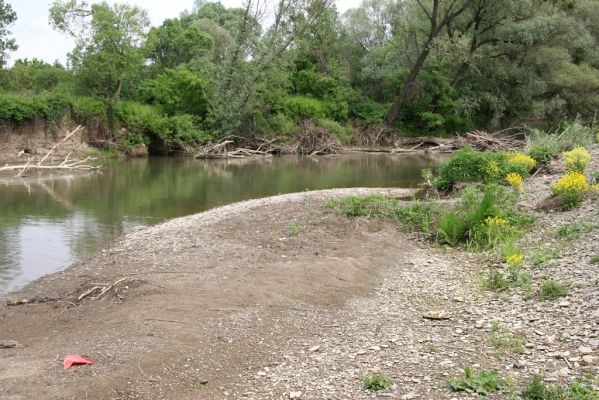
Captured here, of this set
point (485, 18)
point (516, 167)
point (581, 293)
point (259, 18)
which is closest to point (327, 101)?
point (259, 18)

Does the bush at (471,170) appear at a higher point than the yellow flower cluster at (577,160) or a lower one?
lower

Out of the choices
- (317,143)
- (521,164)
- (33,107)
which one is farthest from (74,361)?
(317,143)

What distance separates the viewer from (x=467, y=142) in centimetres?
4212

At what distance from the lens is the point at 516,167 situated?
59.6 ft

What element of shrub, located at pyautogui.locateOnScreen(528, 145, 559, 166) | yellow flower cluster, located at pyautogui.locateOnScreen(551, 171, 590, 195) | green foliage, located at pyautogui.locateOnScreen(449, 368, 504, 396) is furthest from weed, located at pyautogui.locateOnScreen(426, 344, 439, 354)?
shrub, located at pyautogui.locateOnScreen(528, 145, 559, 166)

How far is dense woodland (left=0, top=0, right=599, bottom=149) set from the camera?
3725 cm

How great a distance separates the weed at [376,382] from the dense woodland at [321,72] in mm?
32175

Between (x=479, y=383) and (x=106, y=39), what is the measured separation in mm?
35195

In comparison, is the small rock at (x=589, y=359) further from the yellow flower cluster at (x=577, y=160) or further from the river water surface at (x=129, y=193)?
the yellow flower cluster at (x=577, y=160)

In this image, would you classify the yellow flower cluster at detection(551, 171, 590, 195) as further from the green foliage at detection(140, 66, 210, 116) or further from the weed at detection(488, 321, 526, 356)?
the green foliage at detection(140, 66, 210, 116)

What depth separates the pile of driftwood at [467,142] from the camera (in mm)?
38250

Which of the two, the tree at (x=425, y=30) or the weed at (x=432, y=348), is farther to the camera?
the tree at (x=425, y=30)

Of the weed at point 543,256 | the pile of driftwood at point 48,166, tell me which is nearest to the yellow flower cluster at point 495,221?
the weed at point 543,256

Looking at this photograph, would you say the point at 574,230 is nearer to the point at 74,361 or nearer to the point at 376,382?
the point at 376,382
